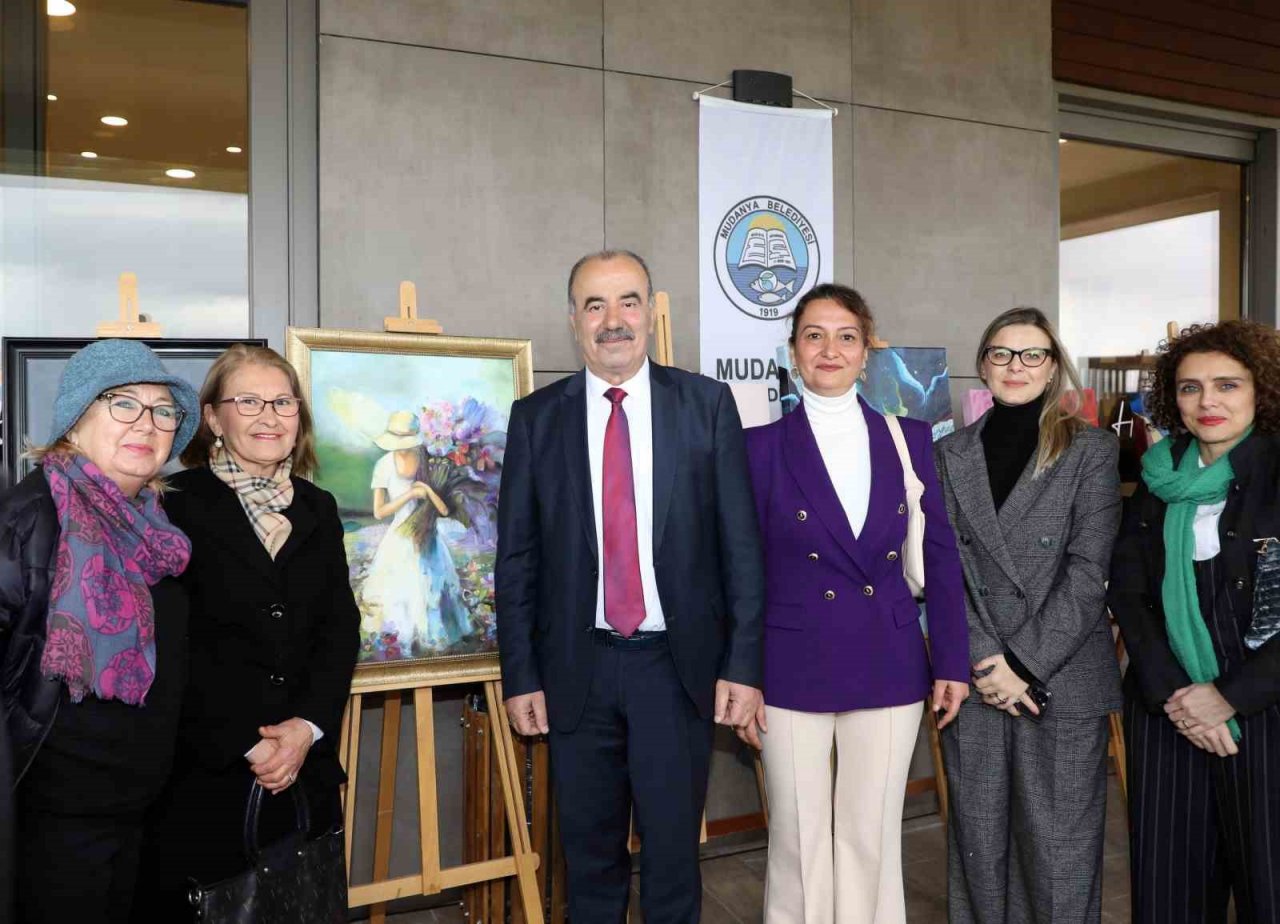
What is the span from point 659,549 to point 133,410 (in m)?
1.08

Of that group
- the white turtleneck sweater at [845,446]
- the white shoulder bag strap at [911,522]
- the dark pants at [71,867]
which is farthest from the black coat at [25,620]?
the white shoulder bag strap at [911,522]

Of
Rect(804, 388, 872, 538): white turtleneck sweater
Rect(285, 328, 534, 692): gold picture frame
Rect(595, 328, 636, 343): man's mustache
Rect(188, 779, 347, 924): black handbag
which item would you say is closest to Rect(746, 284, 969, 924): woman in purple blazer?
Rect(804, 388, 872, 538): white turtleneck sweater

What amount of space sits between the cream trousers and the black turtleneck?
58 cm

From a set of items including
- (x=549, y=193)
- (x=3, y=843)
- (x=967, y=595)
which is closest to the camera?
(x=3, y=843)

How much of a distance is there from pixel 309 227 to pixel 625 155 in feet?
3.63

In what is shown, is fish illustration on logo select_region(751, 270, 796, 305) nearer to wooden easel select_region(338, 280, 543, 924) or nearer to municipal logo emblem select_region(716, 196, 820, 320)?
municipal logo emblem select_region(716, 196, 820, 320)

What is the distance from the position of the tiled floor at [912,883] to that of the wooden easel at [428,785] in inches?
19.4

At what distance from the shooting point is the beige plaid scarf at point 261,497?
2.15m

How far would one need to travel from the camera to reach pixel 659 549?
7.30 ft

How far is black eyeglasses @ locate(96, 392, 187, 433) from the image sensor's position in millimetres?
1868

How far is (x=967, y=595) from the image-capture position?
8.17ft

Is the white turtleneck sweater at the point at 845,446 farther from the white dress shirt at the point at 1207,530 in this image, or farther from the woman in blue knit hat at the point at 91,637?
the woman in blue knit hat at the point at 91,637

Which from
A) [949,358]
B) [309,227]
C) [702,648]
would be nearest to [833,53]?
[949,358]

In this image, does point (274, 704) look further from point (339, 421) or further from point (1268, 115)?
point (1268, 115)
